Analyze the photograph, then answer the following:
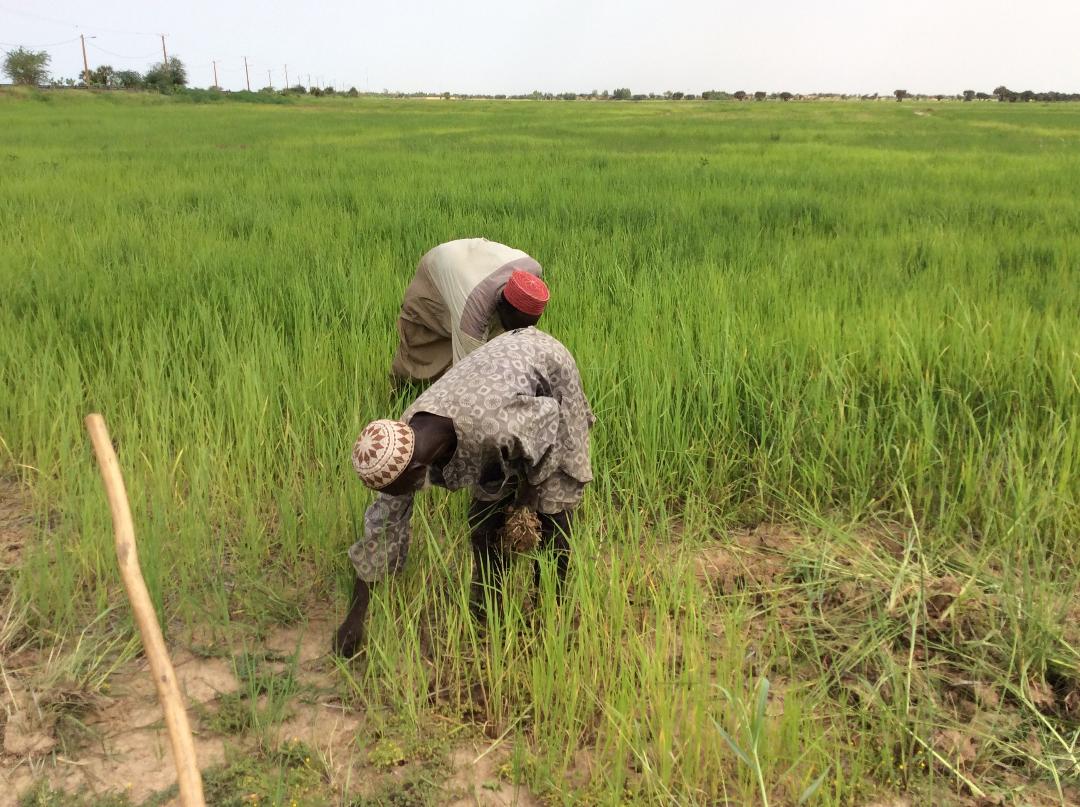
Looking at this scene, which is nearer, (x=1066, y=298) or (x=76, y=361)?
(x=76, y=361)

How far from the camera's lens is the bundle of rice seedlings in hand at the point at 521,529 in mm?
1667

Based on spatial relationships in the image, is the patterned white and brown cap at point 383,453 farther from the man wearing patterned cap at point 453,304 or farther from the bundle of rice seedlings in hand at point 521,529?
the man wearing patterned cap at point 453,304

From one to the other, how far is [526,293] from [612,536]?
83 centimetres

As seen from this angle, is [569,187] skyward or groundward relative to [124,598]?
skyward

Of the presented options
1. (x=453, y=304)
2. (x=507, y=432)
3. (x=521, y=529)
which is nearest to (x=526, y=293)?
(x=507, y=432)

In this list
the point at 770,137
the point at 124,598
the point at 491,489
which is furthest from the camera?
the point at 770,137

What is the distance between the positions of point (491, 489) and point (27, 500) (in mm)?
1633

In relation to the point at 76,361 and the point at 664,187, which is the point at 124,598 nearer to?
the point at 76,361

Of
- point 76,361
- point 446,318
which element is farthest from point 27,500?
point 446,318

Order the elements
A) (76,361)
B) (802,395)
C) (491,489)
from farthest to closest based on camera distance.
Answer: (76,361)
(802,395)
(491,489)

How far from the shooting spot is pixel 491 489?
182cm

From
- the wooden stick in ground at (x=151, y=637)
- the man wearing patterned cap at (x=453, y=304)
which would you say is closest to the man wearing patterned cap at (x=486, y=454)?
the man wearing patterned cap at (x=453, y=304)

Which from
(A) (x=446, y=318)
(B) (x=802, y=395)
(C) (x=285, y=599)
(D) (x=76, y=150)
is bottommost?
(C) (x=285, y=599)

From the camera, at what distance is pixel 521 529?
1666mm
